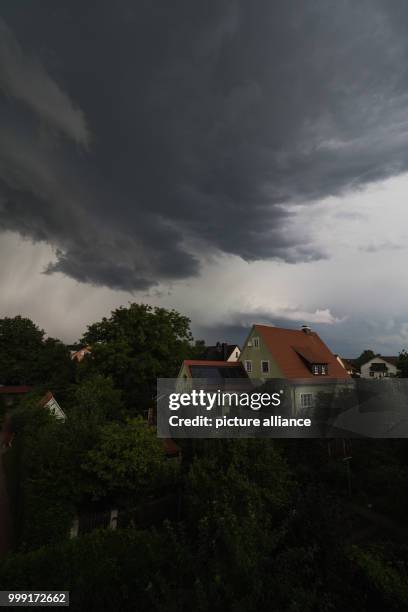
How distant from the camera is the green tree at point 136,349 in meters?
32.2

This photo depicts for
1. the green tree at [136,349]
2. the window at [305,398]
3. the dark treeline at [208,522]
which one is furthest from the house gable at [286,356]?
the dark treeline at [208,522]

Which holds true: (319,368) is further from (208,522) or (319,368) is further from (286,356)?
(208,522)

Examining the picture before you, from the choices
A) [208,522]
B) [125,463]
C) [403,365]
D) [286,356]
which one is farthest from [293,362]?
[208,522]

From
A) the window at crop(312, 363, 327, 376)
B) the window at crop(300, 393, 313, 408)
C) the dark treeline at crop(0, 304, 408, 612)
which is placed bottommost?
the dark treeline at crop(0, 304, 408, 612)

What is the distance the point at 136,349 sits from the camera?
33875 mm

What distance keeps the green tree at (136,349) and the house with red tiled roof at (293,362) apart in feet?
32.5

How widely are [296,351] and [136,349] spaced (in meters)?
20.0

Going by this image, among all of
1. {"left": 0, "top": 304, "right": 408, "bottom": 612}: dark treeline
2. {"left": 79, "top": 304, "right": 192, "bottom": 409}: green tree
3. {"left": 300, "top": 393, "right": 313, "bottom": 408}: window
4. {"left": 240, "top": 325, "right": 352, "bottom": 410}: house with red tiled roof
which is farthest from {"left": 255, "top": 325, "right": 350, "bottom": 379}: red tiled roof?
{"left": 0, "top": 304, "right": 408, "bottom": 612}: dark treeline

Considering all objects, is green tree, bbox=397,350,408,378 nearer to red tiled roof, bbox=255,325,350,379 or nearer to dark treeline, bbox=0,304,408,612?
red tiled roof, bbox=255,325,350,379

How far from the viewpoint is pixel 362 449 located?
1759 cm

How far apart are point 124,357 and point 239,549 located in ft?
86.4

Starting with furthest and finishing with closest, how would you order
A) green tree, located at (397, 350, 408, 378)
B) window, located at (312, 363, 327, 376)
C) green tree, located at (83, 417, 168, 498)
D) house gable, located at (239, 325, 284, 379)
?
window, located at (312, 363, 327, 376) < house gable, located at (239, 325, 284, 379) < green tree, located at (397, 350, 408, 378) < green tree, located at (83, 417, 168, 498)

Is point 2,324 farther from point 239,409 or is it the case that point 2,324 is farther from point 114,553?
point 114,553

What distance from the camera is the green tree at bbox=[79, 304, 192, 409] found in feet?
105
